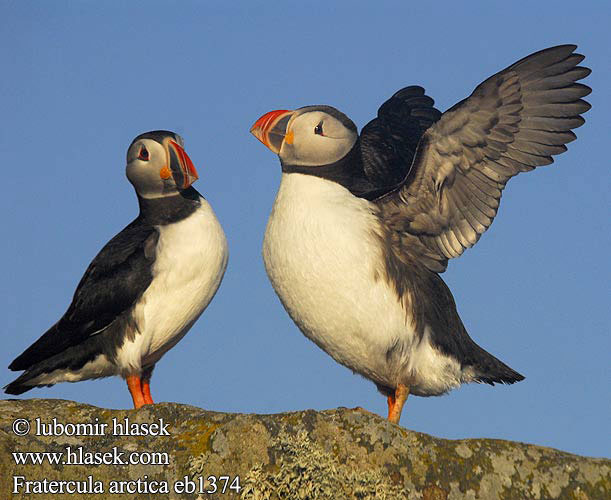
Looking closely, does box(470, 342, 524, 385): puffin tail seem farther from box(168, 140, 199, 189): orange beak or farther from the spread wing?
box(168, 140, 199, 189): orange beak

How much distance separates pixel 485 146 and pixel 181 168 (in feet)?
7.84

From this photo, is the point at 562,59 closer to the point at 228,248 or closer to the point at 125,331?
the point at 228,248

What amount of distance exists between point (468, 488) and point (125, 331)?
3.08 meters

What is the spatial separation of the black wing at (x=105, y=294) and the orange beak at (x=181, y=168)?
45cm

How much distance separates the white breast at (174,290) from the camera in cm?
735

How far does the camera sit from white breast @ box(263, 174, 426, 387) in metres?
6.97

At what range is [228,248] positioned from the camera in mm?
7750

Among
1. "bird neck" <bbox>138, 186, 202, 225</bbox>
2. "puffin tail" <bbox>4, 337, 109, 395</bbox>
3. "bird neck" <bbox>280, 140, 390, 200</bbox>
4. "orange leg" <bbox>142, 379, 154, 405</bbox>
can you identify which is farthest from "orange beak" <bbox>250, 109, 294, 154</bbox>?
"orange leg" <bbox>142, 379, 154, 405</bbox>

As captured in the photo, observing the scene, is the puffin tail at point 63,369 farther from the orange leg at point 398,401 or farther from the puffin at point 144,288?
the orange leg at point 398,401

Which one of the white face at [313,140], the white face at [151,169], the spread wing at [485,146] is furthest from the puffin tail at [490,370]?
the white face at [151,169]

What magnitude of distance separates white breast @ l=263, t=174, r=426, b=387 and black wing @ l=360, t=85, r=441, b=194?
71.8 inches

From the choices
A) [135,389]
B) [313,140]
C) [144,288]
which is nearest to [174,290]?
[144,288]

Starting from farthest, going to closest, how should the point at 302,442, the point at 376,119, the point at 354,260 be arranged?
1. the point at 376,119
2. the point at 354,260
3. the point at 302,442

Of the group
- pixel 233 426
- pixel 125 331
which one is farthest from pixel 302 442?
pixel 125 331
